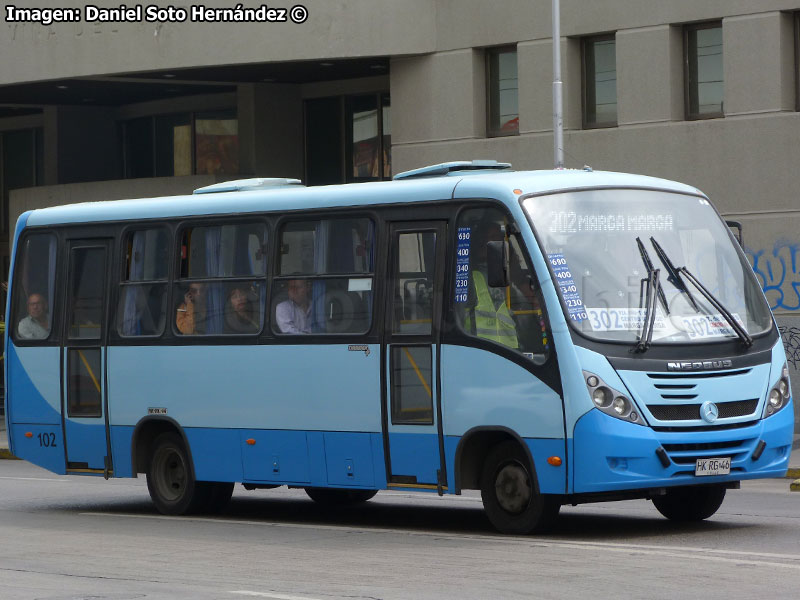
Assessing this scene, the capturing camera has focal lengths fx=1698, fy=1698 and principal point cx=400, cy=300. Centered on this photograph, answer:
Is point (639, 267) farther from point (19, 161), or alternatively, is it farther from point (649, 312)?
point (19, 161)

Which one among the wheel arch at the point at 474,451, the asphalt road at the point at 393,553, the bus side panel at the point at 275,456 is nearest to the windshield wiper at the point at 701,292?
→ the asphalt road at the point at 393,553

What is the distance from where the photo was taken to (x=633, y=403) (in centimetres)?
1177

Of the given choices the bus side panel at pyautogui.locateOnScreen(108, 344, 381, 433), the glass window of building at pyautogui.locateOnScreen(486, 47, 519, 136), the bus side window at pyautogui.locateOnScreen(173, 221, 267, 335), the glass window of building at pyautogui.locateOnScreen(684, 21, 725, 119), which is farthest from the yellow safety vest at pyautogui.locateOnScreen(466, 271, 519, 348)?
the glass window of building at pyautogui.locateOnScreen(486, 47, 519, 136)

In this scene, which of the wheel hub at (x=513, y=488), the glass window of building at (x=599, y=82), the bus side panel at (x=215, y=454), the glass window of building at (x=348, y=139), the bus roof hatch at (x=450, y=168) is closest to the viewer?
the wheel hub at (x=513, y=488)

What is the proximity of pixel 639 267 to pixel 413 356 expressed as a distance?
1906 millimetres

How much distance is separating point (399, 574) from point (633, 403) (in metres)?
2.30

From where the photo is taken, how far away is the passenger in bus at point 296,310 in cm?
1398

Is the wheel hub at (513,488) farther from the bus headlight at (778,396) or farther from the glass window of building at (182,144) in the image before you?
the glass window of building at (182,144)

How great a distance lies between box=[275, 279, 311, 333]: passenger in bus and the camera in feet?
45.9

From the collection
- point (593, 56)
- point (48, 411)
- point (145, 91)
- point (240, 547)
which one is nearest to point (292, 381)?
point (240, 547)

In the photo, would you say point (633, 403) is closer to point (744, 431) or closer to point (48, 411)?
point (744, 431)

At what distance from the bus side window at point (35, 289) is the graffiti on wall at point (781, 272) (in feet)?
38.0

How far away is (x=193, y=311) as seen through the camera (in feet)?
49.2

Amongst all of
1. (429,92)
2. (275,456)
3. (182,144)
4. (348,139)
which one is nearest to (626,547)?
(275,456)
